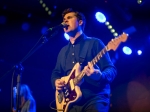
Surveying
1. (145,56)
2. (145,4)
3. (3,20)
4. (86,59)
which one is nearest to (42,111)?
(3,20)

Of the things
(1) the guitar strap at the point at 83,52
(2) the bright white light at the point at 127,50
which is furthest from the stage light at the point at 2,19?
(1) the guitar strap at the point at 83,52

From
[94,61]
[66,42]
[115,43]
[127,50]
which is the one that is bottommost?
[94,61]

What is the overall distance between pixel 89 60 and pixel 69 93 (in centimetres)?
45

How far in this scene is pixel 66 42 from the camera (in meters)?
6.55

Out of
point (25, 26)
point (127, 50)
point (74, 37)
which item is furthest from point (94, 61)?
point (25, 26)

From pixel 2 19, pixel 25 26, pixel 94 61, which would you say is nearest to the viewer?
pixel 94 61

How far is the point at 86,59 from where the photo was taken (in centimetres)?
325

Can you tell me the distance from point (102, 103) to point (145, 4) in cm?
291

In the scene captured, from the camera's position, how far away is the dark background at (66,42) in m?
5.51

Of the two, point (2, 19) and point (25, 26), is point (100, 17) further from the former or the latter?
point (2, 19)

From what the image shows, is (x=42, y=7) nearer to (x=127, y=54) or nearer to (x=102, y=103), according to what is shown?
(x=127, y=54)

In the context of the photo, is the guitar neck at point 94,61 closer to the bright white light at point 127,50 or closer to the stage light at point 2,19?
the bright white light at point 127,50

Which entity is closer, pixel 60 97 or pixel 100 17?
pixel 60 97

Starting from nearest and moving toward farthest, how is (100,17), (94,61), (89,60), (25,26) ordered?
(94,61) → (89,60) → (100,17) → (25,26)
